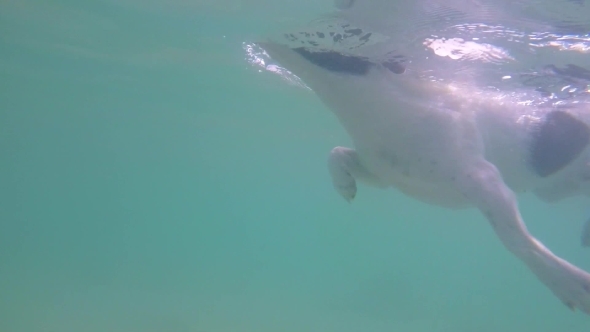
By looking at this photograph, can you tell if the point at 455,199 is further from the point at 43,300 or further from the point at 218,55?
the point at 43,300

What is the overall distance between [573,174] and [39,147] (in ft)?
244

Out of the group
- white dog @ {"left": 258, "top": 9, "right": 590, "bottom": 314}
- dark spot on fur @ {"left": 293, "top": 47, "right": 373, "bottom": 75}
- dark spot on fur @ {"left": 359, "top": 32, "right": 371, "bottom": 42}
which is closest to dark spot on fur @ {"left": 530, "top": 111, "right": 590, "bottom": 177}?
white dog @ {"left": 258, "top": 9, "right": 590, "bottom": 314}

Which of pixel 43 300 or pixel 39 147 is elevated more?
pixel 43 300

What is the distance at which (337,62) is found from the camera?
17.5ft

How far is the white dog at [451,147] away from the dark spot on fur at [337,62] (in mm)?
13

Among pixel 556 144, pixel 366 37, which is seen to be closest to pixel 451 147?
pixel 556 144

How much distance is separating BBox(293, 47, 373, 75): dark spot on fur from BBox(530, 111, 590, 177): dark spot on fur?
94.5 inches

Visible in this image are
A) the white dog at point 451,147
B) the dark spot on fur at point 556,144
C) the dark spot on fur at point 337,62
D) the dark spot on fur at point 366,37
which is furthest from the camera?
the dark spot on fur at point 366,37

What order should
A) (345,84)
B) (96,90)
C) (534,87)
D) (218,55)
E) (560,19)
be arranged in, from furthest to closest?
1. (96,90)
2. (218,55)
3. (534,87)
4. (560,19)
5. (345,84)

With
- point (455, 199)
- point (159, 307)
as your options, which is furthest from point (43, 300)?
point (455, 199)

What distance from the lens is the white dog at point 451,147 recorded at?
14.6ft

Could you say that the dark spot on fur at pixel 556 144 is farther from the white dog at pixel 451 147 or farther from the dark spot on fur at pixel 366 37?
the dark spot on fur at pixel 366 37

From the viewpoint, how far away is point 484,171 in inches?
187

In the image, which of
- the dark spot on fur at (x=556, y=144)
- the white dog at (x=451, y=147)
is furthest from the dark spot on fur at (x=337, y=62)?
the dark spot on fur at (x=556, y=144)
